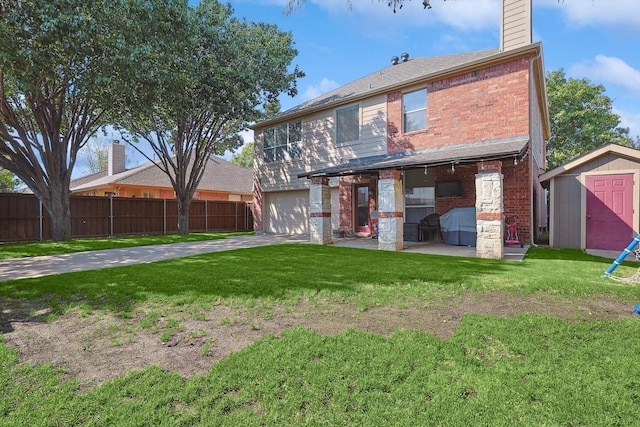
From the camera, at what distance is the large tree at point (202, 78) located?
10281 millimetres

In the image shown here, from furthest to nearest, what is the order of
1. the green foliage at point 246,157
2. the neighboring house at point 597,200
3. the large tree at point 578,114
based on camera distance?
the green foliage at point 246,157
the large tree at point 578,114
the neighboring house at point 597,200

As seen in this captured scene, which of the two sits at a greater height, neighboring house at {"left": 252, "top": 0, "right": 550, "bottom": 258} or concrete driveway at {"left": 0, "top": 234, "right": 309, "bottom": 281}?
neighboring house at {"left": 252, "top": 0, "right": 550, "bottom": 258}

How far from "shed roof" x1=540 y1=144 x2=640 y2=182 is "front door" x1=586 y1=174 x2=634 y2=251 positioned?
516 mm

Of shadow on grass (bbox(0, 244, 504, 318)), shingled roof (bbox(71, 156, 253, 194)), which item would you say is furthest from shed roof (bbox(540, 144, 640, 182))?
shingled roof (bbox(71, 156, 253, 194))

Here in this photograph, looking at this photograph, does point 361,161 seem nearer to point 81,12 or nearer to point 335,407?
point 81,12

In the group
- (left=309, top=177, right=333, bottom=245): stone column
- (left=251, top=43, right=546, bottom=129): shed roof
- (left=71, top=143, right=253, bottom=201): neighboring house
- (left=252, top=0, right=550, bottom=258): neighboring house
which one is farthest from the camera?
(left=71, top=143, right=253, bottom=201): neighboring house

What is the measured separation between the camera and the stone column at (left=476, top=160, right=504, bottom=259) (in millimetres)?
7660

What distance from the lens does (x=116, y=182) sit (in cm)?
1947

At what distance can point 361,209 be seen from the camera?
13352 mm

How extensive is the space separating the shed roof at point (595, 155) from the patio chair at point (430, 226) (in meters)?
3.29

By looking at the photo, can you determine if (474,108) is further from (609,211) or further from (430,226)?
(609,211)

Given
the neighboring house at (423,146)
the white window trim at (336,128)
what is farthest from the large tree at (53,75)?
the white window trim at (336,128)

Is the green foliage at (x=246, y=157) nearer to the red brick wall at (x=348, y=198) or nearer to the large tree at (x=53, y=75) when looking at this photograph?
the large tree at (x=53, y=75)

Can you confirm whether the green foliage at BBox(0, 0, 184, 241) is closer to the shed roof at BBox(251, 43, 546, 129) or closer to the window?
the shed roof at BBox(251, 43, 546, 129)
